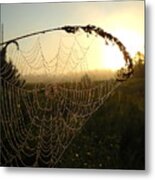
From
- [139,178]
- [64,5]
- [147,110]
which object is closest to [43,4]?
[64,5]

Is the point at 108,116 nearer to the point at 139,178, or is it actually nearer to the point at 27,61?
the point at 139,178

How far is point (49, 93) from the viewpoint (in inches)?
60.1

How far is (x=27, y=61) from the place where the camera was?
154cm

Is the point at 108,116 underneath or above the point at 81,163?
above

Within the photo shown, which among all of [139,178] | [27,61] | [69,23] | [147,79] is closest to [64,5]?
[69,23]

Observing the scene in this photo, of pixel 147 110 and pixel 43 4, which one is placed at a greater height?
pixel 43 4

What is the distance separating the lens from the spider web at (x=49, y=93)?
1507 mm

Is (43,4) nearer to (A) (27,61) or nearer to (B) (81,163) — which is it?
(A) (27,61)

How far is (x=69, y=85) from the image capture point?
1.52m

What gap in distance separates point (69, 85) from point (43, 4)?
29 cm

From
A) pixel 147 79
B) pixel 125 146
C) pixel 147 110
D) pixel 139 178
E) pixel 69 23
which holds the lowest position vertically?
pixel 139 178

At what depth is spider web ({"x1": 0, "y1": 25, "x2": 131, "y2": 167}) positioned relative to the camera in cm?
151

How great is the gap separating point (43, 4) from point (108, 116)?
1.45ft

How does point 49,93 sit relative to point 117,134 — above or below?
above
